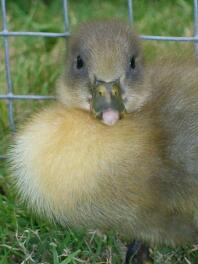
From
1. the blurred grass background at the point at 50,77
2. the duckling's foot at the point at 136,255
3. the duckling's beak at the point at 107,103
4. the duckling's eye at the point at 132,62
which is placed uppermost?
the duckling's eye at the point at 132,62

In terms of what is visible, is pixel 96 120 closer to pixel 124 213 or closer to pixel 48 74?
pixel 124 213

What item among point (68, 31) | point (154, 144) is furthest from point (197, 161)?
point (68, 31)

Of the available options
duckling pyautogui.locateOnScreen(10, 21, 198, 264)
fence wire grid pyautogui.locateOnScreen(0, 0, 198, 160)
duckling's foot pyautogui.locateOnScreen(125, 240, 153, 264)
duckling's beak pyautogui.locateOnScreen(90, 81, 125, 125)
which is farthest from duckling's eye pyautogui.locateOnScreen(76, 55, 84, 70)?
duckling's foot pyautogui.locateOnScreen(125, 240, 153, 264)

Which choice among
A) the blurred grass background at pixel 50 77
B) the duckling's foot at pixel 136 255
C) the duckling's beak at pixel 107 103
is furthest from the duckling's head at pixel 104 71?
the duckling's foot at pixel 136 255

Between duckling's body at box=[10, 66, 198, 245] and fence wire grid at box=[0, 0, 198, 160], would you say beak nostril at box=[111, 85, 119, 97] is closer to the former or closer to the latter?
duckling's body at box=[10, 66, 198, 245]

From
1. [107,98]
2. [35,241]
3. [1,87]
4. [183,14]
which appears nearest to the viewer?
[107,98]

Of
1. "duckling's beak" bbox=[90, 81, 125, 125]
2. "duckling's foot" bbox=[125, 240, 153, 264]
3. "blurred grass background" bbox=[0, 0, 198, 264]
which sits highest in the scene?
"duckling's beak" bbox=[90, 81, 125, 125]

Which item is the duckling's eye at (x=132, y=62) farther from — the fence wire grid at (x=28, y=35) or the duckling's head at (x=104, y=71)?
the fence wire grid at (x=28, y=35)
